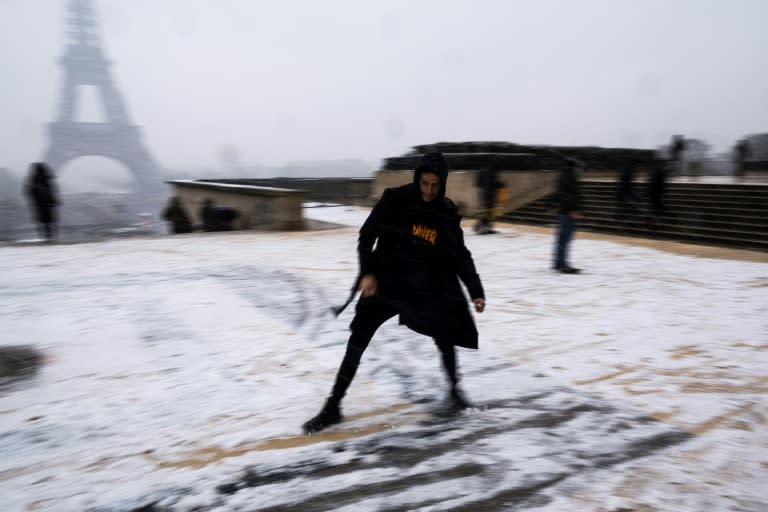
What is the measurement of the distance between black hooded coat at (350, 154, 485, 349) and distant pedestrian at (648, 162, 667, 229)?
11.5 metres

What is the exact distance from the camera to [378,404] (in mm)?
3545

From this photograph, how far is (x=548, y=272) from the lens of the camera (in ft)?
26.8

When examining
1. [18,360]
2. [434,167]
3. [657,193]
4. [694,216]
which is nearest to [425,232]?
[434,167]

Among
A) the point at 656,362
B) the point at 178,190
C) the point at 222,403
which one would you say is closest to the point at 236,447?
the point at 222,403

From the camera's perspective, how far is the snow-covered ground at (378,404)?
A: 8.44 feet

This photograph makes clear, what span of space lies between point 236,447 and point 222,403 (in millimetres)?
625

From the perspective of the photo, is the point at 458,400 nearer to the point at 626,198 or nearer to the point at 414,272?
the point at 414,272

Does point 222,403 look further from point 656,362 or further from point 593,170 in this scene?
point 593,170

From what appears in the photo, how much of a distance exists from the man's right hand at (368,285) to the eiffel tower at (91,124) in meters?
49.9

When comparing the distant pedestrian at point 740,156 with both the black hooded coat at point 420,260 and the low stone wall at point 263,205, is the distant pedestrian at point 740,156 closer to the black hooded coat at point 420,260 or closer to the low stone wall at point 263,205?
the low stone wall at point 263,205

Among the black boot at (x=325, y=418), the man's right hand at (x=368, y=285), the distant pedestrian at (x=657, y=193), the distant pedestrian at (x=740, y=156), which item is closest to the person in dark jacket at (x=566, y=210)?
the man's right hand at (x=368, y=285)

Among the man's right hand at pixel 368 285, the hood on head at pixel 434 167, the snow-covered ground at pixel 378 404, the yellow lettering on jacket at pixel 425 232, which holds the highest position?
the hood on head at pixel 434 167

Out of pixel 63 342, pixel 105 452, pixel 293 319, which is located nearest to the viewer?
pixel 105 452

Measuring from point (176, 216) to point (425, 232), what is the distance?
37.5 ft
